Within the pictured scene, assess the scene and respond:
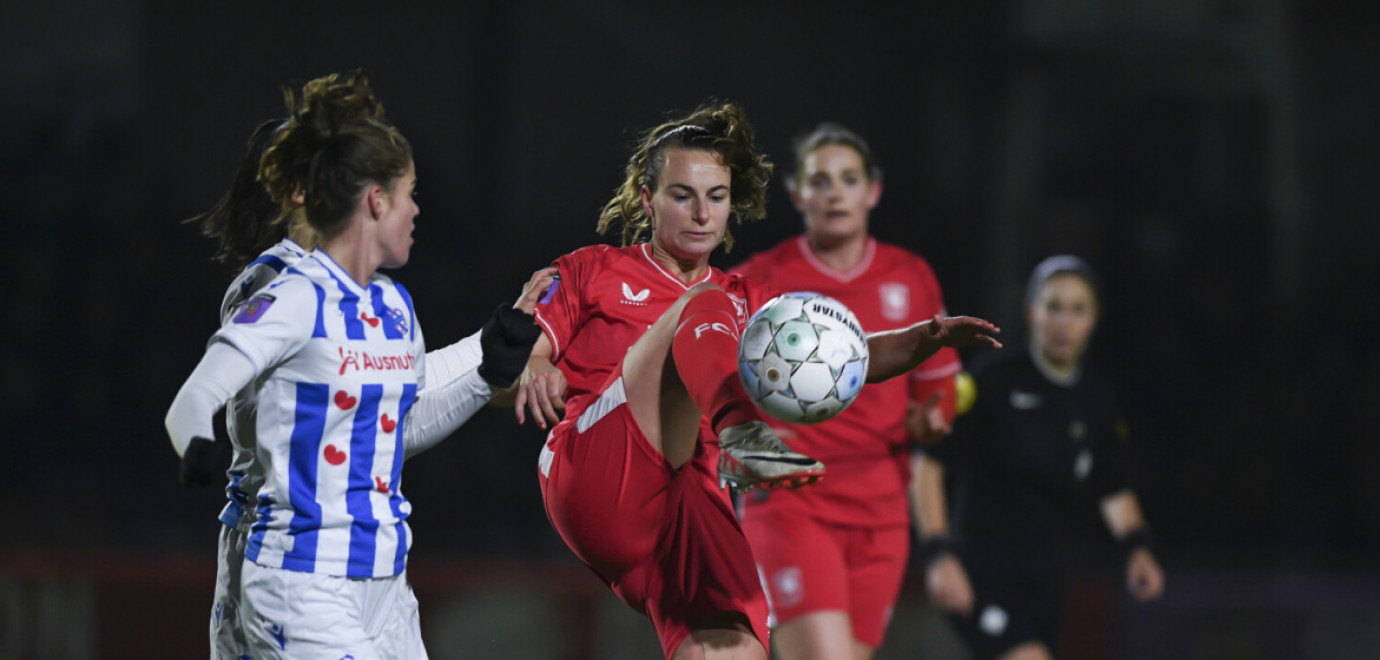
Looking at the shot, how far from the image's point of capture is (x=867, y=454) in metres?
4.33

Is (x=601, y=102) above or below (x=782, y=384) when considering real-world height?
above

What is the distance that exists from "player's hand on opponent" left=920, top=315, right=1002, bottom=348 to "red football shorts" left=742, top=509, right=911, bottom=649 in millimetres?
1485

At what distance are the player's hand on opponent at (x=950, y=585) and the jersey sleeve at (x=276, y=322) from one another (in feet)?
9.49

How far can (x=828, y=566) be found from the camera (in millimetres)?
4168

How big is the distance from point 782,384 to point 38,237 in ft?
19.1

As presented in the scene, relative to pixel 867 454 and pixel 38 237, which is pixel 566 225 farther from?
pixel 867 454

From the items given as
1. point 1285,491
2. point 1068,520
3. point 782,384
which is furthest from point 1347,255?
point 782,384

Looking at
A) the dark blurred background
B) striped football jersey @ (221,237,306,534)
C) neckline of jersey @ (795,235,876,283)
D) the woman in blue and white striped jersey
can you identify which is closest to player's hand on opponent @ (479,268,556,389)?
the woman in blue and white striped jersey

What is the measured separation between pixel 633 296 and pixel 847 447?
1265 millimetres

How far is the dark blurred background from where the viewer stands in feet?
23.2

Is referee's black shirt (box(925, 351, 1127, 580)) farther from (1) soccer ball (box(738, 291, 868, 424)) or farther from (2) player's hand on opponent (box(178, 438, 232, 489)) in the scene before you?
(2) player's hand on opponent (box(178, 438, 232, 489))

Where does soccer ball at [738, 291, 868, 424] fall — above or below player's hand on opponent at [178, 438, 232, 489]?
above

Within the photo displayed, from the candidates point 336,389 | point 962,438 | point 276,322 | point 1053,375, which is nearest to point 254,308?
point 276,322

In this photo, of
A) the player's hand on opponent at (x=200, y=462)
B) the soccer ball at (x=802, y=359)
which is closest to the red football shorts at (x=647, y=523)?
the soccer ball at (x=802, y=359)
